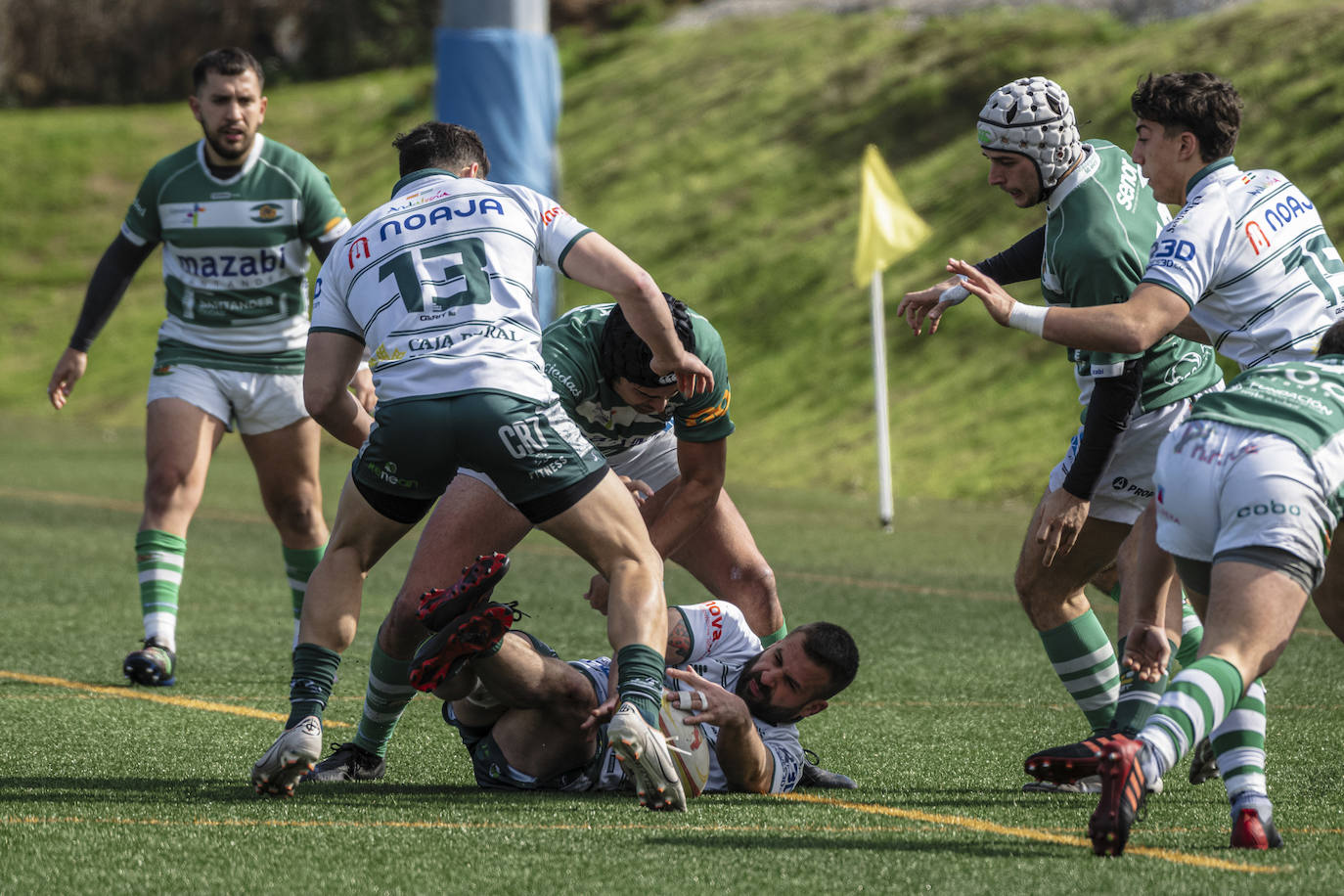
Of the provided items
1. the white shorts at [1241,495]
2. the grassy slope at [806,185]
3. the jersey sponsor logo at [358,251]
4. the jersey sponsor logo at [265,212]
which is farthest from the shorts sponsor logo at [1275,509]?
the grassy slope at [806,185]

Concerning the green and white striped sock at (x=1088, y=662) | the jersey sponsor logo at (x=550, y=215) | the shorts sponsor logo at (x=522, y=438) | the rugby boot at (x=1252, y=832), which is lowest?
the green and white striped sock at (x=1088, y=662)

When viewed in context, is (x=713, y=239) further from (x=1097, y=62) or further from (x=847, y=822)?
(x=847, y=822)

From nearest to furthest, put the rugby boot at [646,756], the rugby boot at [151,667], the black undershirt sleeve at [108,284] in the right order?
the rugby boot at [646,756]
the rugby boot at [151,667]
the black undershirt sleeve at [108,284]

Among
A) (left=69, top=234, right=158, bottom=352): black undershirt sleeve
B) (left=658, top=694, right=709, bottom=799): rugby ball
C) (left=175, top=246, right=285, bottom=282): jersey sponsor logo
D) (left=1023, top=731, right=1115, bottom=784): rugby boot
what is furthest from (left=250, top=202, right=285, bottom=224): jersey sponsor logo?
(left=1023, top=731, right=1115, bottom=784): rugby boot

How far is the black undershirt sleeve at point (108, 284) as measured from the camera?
6750mm

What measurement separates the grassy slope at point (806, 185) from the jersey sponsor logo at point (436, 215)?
11130mm

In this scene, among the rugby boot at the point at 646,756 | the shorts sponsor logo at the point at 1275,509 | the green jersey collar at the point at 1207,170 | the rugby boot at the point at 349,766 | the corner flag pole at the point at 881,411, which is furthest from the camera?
the corner flag pole at the point at 881,411

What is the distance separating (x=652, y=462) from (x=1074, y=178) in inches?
65.5

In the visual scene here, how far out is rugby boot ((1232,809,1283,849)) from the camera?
377cm

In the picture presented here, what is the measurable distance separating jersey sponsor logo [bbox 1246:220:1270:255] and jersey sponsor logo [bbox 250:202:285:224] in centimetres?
382

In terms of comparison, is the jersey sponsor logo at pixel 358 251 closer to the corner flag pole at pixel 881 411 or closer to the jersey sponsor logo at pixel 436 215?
the jersey sponsor logo at pixel 436 215

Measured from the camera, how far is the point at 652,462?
5621 mm

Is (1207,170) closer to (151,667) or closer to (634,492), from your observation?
(634,492)

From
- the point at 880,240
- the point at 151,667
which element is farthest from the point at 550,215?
the point at 880,240
